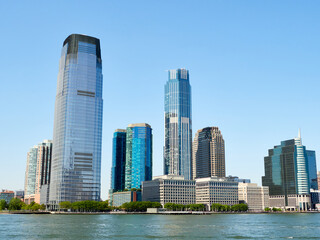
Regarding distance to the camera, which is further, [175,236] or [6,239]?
[175,236]

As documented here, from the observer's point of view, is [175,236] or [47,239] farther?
[175,236]

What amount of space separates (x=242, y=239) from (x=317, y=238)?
65.7ft

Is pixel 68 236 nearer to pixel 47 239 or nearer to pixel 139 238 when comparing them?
pixel 47 239

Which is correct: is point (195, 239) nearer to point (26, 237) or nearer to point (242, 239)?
point (242, 239)

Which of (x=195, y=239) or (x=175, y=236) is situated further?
(x=175, y=236)

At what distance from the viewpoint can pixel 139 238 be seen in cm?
10781

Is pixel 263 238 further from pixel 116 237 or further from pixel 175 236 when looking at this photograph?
pixel 116 237

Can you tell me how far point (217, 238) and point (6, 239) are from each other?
53256 millimetres

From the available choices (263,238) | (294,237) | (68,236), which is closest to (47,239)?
(68,236)

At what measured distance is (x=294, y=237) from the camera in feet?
367

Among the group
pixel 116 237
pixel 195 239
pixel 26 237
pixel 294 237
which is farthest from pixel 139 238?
pixel 294 237

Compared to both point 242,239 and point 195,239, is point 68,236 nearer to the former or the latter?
point 195,239

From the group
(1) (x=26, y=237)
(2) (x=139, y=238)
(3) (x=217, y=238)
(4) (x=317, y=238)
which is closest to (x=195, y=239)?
(3) (x=217, y=238)

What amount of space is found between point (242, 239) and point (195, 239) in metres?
12.7
